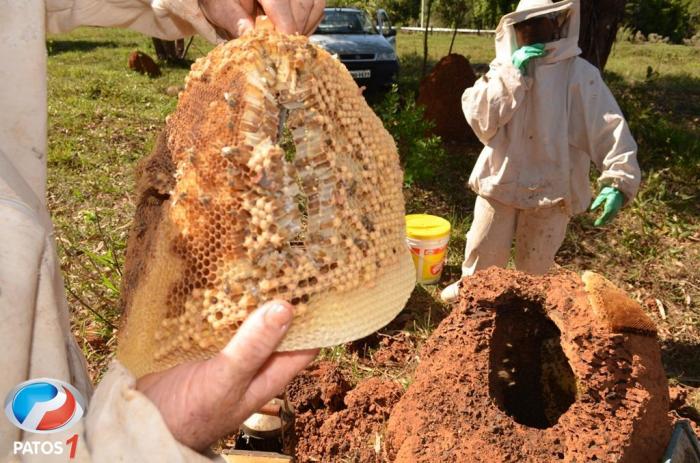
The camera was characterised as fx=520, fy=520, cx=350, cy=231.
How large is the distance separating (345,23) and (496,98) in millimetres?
8246

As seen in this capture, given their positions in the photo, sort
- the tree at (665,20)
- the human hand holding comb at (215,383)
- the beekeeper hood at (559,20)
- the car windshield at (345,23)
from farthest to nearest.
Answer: the tree at (665,20) < the car windshield at (345,23) < the beekeeper hood at (559,20) < the human hand holding comb at (215,383)

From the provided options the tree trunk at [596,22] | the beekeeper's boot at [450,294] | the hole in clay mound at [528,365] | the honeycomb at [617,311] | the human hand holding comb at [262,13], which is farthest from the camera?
the tree trunk at [596,22]

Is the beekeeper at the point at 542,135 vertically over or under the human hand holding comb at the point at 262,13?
under

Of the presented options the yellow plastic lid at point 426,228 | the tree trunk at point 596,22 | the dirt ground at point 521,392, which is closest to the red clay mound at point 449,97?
the tree trunk at point 596,22

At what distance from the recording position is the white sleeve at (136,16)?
1674 millimetres

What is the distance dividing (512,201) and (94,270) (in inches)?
127

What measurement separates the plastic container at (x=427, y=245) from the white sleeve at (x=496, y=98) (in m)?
0.91

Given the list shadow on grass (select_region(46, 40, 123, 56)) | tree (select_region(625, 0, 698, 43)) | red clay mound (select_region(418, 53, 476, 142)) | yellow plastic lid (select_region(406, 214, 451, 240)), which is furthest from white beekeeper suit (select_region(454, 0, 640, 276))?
tree (select_region(625, 0, 698, 43))

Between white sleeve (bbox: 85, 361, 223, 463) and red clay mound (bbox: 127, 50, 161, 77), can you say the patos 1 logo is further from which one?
red clay mound (bbox: 127, 50, 161, 77)

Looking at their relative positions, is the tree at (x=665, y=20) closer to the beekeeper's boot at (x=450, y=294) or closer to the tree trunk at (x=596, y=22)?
the tree trunk at (x=596, y=22)

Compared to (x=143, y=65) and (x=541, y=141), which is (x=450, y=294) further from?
(x=143, y=65)

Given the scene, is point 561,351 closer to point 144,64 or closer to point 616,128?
point 616,128

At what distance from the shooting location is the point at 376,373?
3.23 meters

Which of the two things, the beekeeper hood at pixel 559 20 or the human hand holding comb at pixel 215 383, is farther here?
the beekeeper hood at pixel 559 20
